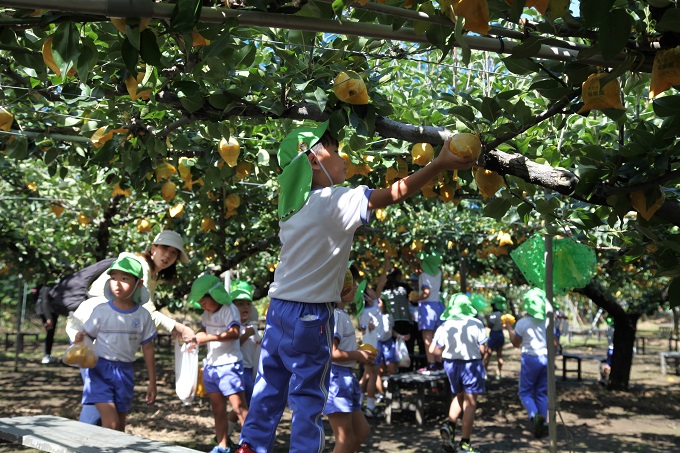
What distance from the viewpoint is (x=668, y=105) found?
1.79 meters

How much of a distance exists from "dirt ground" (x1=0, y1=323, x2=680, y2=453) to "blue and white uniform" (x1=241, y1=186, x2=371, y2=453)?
285cm

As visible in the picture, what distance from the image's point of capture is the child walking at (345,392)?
410 centimetres

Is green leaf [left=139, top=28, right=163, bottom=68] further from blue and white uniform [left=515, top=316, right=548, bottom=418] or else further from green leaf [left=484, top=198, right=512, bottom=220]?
blue and white uniform [left=515, top=316, right=548, bottom=418]

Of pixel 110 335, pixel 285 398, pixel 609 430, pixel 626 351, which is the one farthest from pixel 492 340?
pixel 285 398

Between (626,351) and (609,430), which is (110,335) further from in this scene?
(626,351)

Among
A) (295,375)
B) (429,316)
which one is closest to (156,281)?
(295,375)

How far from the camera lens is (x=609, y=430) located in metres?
7.25

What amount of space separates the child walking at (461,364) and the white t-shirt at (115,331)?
2.99 metres

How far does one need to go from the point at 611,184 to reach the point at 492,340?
33.6 feet

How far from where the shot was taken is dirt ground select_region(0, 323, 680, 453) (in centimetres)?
628

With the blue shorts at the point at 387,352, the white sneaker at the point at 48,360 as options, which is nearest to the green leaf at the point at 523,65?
the blue shorts at the point at 387,352

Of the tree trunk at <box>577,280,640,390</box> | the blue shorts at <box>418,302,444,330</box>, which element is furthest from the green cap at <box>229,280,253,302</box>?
the tree trunk at <box>577,280,640,390</box>

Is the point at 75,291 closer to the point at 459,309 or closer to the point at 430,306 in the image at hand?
the point at 459,309

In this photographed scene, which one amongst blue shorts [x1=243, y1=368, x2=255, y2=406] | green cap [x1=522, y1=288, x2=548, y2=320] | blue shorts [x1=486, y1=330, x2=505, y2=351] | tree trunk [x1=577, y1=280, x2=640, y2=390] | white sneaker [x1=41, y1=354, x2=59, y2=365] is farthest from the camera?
white sneaker [x1=41, y1=354, x2=59, y2=365]
